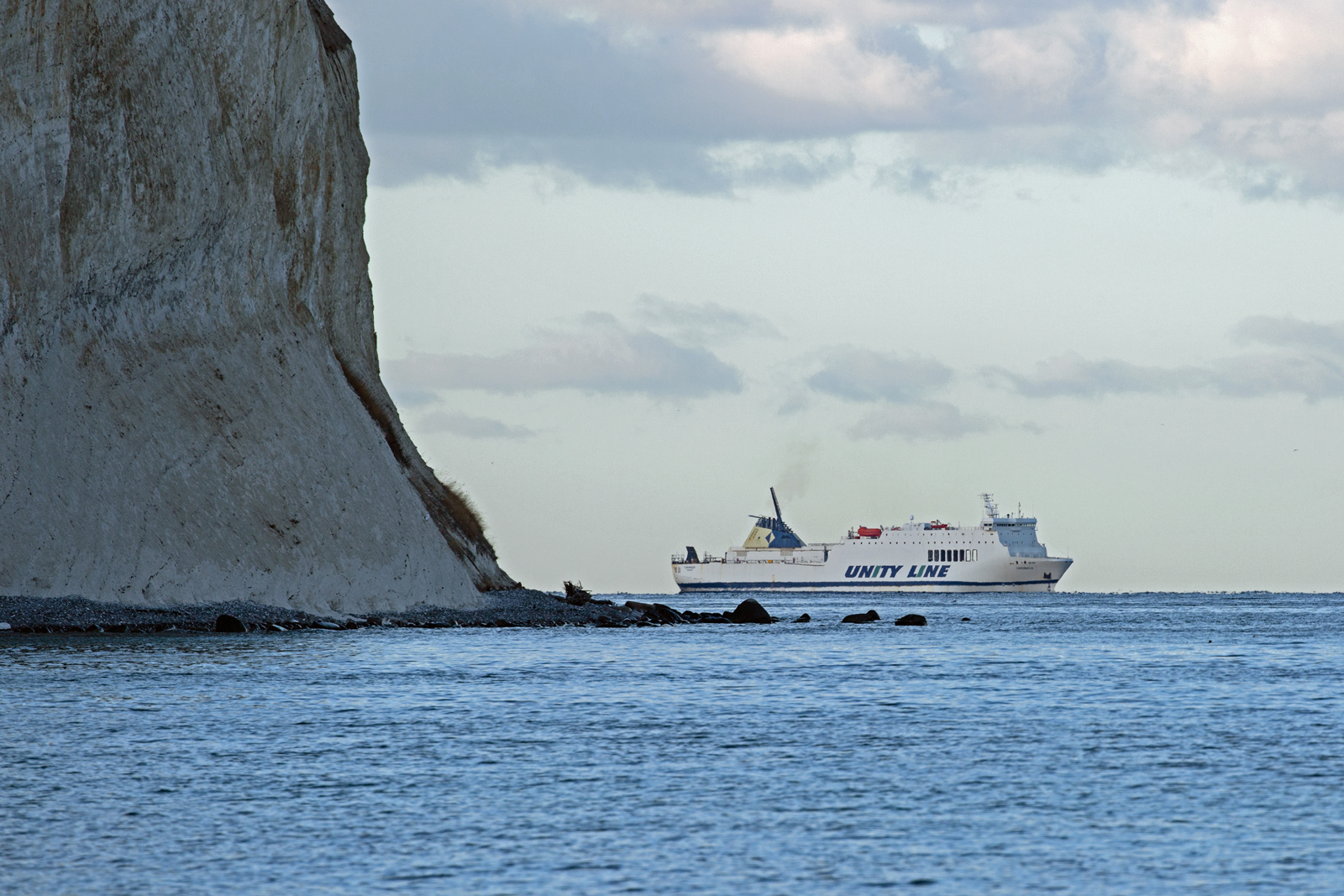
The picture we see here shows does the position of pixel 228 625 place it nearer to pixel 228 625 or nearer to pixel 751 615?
pixel 228 625

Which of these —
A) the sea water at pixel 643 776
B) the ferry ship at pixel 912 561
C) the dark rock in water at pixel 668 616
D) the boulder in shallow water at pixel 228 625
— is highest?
the ferry ship at pixel 912 561

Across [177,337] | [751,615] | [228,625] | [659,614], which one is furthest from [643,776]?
[751,615]

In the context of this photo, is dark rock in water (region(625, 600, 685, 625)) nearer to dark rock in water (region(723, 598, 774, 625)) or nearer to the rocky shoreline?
dark rock in water (region(723, 598, 774, 625))

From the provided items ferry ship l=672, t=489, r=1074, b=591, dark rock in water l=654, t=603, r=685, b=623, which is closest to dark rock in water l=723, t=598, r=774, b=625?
dark rock in water l=654, t=603, r=685, b=623

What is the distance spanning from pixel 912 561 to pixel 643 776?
117 meters

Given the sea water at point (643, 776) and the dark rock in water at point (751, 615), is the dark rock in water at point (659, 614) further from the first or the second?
the sea water at point (643, 776)

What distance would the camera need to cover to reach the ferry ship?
131250 millimetres

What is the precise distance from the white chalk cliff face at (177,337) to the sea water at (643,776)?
18.1 feet

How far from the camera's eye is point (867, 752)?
19.6 metres

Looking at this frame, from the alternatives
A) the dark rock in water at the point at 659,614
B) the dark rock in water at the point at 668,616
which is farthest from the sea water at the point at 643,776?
the dark rock in water at the point at 668,616

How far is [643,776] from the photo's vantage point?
17.5 meters

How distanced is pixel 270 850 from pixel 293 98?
127ft

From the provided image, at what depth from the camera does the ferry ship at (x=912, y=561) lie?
431 ft

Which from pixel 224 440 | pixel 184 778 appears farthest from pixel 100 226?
pixel 184 778
